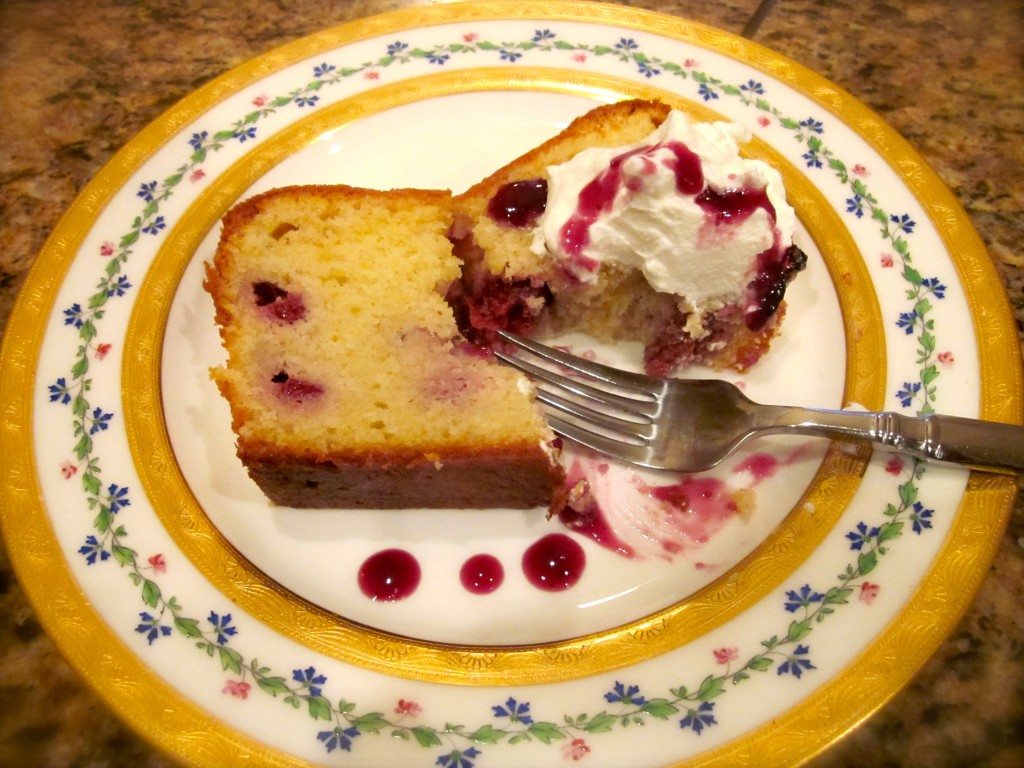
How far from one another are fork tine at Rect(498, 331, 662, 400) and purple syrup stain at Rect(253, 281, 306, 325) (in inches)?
30.6

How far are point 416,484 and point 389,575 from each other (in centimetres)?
30

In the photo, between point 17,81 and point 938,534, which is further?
point 17,81

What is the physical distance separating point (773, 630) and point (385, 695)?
108 cm

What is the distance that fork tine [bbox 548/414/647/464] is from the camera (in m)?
2.32

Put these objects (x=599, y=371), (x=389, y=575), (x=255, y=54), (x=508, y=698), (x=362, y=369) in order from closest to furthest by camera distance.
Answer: (x=508, y=698), (x=389, y=575), (x=362, y=369), (x=599, y=371), (x=255, y=54)

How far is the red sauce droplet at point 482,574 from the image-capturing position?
2.18 metres

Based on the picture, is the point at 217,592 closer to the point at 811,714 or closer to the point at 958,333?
the point at 811,714

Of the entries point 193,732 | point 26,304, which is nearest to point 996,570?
point 193,732

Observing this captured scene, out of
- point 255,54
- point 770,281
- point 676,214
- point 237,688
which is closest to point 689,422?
point 770,281

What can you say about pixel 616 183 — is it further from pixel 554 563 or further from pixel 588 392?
pixel 554 563

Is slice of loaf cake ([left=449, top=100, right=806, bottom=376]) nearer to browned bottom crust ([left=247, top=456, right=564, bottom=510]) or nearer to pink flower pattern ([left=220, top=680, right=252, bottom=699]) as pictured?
browned bottom crust ([left=247, top=456, right=564, bottom=510])

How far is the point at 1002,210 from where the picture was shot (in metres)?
2.95

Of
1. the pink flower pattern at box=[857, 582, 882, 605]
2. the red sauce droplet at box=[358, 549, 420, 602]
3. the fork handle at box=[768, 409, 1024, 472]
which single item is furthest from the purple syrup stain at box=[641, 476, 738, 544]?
the red sauce droplet at box=[358, 549, 420, 602]

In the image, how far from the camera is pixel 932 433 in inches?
81.6
